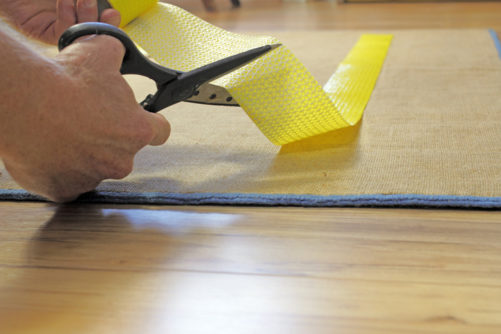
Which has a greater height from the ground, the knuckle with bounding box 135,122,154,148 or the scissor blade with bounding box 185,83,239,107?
the knuckle with bounding box 135,122,154,148

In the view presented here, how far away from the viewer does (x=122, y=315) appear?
52 cm

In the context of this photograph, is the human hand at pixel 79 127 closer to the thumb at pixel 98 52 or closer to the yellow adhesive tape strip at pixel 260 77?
the thumb at pixel 98 52

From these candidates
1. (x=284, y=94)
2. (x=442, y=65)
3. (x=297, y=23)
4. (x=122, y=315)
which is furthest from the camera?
(x=297, y=23)

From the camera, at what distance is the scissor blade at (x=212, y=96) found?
0.85 meters

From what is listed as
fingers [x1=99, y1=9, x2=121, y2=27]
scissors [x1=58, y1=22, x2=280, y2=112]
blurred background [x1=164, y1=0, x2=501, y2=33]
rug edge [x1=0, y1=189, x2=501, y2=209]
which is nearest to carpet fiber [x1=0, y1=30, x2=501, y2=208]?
rug edge [x1=0, y1=189, x2=501, y2=209]

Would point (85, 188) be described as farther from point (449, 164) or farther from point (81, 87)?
point (449, 164)

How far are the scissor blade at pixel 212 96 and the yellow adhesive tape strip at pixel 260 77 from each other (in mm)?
15

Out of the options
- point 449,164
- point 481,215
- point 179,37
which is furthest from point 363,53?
point 481,215

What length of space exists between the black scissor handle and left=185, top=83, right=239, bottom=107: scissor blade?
7 centimetres

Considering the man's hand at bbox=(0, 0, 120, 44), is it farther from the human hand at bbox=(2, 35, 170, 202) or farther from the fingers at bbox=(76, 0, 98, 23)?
the human hand at bbox=(2, 35, 170, 202)

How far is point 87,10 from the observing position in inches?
32.6

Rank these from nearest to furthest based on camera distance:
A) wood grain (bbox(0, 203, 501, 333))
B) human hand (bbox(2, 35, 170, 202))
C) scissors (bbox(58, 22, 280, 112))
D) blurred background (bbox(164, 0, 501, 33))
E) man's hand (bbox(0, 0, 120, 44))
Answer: wood grain (bbox(0, 203, 501, 333)) < human hand (bbox(2, 35, 170, 202)) < scissors (bbox(58, 22, 280, 112)) < man's hand (bbox(0, 0, 120, 44)) < blurred background (bbox(164, 0, 501, 33))

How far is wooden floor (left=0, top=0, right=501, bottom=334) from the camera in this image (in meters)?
0.50

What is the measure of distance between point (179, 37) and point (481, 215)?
58 cm
